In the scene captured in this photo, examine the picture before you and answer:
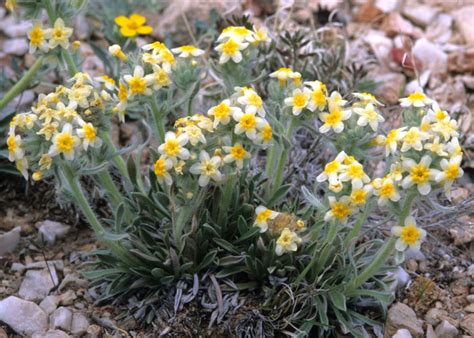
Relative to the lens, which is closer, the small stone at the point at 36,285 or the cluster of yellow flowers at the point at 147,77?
the cluster of yellow flowers at the point at 147,77

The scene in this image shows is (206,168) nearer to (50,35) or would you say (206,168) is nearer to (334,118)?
(334,118)

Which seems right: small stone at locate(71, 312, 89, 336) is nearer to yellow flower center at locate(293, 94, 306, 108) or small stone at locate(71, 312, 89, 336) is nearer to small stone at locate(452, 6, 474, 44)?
yellow flower center at locate(293, 94, 306, 108)

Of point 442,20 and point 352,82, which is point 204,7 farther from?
point 442,20

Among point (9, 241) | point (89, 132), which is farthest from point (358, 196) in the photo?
point (9, 241)

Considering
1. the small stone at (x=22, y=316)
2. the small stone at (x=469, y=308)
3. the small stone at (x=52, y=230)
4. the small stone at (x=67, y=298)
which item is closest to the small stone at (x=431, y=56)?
the small stone at (x=469, y=308)

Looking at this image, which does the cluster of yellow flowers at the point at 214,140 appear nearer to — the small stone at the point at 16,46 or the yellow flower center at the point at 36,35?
the yellow flower center at the point at 36,35

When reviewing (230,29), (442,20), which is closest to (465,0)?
(442,20)
